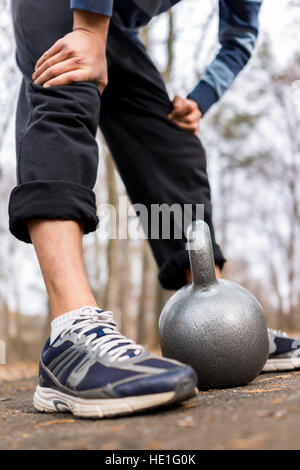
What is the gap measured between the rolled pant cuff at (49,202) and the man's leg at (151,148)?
842 millimetres

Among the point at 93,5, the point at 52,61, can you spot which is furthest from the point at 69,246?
the point at 93,5

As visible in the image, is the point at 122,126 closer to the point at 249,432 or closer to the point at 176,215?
the point at 176,215

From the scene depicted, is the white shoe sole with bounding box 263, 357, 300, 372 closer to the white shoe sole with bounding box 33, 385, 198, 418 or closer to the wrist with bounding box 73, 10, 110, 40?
the white shoe sole with bounding box 33, 385, 198, 418

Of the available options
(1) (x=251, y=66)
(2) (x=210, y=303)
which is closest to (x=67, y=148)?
(2) (x=210, y=303)

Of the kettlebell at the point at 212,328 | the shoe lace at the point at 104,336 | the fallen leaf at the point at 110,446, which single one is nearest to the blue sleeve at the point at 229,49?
the kettlebell at the point at 212,328

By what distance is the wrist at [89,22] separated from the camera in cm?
194

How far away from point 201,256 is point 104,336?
0.56 meters

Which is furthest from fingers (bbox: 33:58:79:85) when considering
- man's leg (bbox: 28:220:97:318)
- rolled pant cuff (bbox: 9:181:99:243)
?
man's leg (bbox: 28:220:97:318)

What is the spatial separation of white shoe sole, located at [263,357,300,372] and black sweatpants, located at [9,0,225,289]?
1.87 feet

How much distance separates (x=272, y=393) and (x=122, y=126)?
1.57m

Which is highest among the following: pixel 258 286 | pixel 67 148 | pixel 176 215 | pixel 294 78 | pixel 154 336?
pixel 294 78

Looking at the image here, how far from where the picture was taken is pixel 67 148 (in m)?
1.79

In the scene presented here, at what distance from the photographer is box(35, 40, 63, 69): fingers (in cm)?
191

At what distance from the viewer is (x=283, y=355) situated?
246 centimetres
